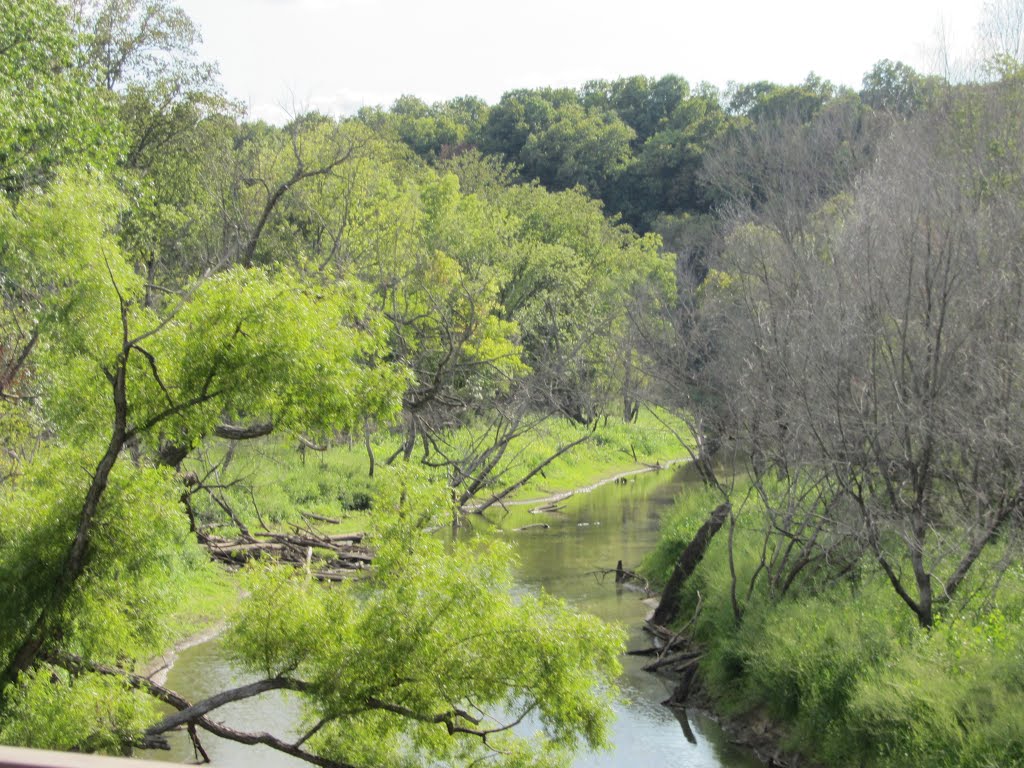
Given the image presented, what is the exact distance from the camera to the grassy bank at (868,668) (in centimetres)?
1027

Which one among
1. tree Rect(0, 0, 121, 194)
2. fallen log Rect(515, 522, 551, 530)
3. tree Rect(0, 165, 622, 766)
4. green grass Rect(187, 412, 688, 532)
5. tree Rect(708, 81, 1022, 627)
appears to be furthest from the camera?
fallen log Rect(515, 522, 551, 530)

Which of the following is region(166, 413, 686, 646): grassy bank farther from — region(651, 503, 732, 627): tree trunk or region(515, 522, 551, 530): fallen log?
region(651, 503, 732, 627): tree trunk

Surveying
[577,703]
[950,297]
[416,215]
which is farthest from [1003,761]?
[416,215]

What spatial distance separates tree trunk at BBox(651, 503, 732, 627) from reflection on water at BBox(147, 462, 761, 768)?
54 cm

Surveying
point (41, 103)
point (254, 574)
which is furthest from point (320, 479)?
point (254, 574)

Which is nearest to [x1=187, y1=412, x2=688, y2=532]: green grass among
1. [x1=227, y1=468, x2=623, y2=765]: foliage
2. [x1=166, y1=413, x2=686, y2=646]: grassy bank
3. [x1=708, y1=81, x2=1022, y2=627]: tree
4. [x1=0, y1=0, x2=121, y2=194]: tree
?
[x1=166, y1=413, x2=686, y2=646]: grassy bank

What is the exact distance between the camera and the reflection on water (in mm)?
13289

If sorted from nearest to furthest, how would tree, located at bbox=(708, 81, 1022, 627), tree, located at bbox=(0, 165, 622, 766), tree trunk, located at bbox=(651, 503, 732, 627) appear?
tree, located at bbox=(0, 165, 622, 766), tree, located at bbox=(708, 81, 1022, 627), tree trunk, located at bbox=(651, 503, 732, 627)

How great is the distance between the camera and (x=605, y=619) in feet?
62.5

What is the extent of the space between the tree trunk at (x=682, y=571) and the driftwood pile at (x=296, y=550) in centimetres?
519

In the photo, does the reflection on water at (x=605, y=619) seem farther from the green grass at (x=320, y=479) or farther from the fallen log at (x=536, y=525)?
the green grass at (x=320, y=479)

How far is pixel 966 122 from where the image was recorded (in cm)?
1833

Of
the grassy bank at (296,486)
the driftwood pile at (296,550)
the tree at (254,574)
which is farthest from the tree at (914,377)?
the driftwood pile at (296,550)

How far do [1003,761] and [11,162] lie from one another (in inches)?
598
